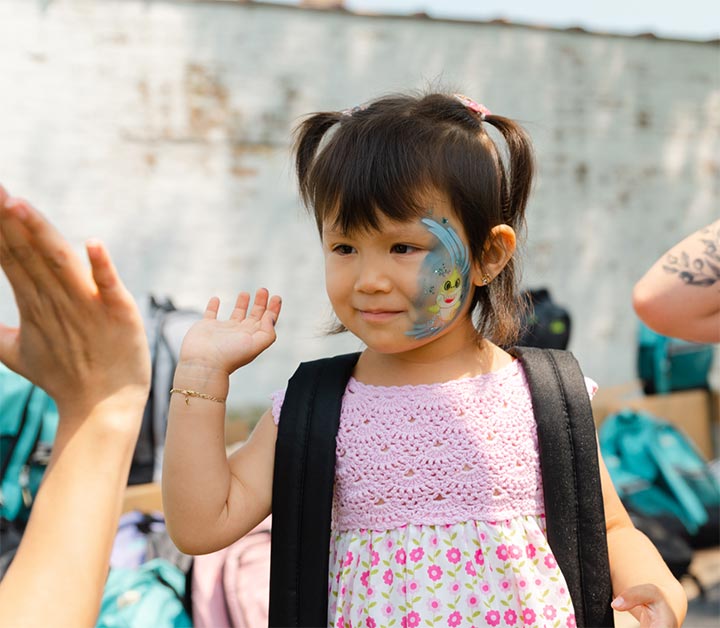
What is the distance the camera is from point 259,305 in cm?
154

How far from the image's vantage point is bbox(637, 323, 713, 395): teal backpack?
4.86 metres

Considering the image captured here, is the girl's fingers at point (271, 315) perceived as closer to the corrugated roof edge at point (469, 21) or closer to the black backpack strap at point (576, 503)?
the black backpack strap at point (576, 503)

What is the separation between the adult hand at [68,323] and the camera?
1.34 metres

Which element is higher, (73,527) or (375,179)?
(375,179)

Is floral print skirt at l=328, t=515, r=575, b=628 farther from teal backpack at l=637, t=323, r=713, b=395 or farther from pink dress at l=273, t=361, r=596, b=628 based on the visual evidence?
teal backpack at l=637, t=323, r=713, b=395

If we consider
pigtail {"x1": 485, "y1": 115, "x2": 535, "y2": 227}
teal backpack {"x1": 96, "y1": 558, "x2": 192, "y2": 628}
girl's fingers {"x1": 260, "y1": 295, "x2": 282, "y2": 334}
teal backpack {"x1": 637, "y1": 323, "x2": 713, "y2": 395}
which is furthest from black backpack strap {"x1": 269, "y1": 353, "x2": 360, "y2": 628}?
teal backpack {"x1": 637, "y1": 323, "x2": 713, "y2": 395}

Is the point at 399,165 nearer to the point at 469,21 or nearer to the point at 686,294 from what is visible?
the point at 686,294

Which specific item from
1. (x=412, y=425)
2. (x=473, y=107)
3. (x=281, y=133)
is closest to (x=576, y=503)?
(x=412, y=425)

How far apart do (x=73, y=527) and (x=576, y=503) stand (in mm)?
837

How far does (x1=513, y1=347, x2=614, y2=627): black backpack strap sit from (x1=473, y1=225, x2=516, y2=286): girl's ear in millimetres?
242

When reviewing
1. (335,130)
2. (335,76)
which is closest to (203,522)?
(335,130)

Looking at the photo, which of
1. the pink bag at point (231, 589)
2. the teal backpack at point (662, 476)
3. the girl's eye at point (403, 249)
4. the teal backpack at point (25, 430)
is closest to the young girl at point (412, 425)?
the girl's eye at point (403, 249)

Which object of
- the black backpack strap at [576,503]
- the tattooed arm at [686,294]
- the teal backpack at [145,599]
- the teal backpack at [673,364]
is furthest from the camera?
the teal backpack at [673,364]

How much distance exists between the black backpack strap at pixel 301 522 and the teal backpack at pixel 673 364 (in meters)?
3.86
